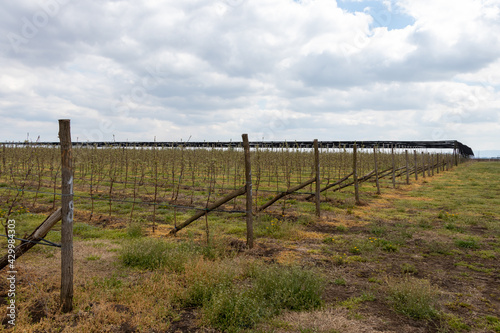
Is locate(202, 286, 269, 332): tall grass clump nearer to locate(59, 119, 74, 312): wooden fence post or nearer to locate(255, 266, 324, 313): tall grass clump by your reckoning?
locate(255, 266, 324, 313): tall grass clump

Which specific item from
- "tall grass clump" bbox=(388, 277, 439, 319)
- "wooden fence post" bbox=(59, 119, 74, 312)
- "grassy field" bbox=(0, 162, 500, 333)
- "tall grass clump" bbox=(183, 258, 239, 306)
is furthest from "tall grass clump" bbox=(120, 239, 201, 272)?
"tall grass clump" bbox=(388, 277, 439, 319)

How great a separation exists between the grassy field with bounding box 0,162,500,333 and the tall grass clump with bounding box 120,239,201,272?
24 mm

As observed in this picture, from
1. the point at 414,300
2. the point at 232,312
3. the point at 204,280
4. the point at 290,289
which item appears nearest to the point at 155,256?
the point at 204,280

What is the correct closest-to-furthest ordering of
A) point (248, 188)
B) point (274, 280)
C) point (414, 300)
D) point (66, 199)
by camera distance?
point (66, 199) < point (414, 300) < point (274, 280) < point (248, 188)

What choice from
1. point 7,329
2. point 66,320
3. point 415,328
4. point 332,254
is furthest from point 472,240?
point 7,329

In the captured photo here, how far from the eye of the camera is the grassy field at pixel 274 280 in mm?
4211

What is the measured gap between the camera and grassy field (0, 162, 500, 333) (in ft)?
13.8

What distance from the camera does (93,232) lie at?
29.5ft

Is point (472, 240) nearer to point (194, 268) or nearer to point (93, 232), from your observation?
point (194, 268)

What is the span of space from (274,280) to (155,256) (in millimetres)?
2811

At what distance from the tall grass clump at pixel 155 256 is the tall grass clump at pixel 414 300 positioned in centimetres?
375

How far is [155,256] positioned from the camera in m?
6.37

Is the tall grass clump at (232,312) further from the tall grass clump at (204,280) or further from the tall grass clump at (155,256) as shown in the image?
the tall grass clump at (155,256)

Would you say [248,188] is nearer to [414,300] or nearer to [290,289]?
[290,289]
